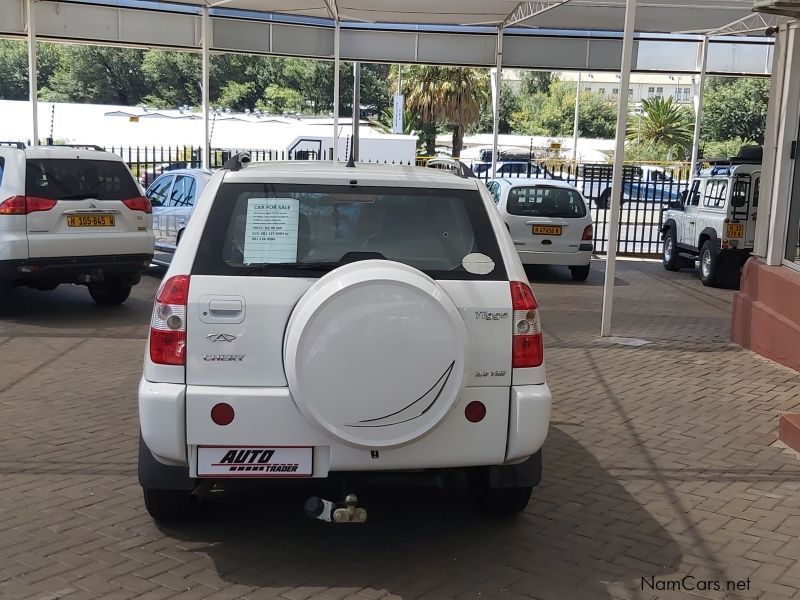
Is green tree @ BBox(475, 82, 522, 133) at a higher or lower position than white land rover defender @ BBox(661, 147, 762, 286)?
higher

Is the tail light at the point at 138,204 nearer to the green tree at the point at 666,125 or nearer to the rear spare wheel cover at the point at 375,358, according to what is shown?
the rear spare wheel cover at the point at 375,358

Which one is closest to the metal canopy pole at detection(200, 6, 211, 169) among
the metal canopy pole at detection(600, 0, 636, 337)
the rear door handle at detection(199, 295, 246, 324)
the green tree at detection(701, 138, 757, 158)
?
the metal canopy pole at detection(600, 0, 636, 337)

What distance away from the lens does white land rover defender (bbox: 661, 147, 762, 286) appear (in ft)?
48.7

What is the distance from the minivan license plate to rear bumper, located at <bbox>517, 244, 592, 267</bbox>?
37.9 feet

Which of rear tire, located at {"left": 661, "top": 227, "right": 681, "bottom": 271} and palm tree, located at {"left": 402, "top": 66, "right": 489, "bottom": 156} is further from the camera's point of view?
palm tree, located at {"left": 402, "top": 66, "right": 489, "bottom": 156}

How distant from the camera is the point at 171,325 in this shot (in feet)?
13.6

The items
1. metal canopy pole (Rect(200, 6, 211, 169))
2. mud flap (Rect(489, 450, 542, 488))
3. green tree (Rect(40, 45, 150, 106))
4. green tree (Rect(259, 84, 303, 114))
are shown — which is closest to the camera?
mud flap (Rect(489, 450, 542, 488))

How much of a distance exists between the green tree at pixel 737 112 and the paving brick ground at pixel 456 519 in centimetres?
5732

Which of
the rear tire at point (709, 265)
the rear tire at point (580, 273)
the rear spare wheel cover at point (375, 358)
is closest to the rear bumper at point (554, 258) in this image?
the rear tire at point (580, 273)

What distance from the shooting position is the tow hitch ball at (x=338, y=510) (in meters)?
4.28

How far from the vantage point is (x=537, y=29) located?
19.9 m

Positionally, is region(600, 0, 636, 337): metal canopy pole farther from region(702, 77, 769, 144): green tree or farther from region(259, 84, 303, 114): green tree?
region(259, 84, 303, 114): green tree

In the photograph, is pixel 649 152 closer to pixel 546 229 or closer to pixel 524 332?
pixel 546 229

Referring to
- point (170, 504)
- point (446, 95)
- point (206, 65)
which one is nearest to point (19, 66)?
point (446, 95)
